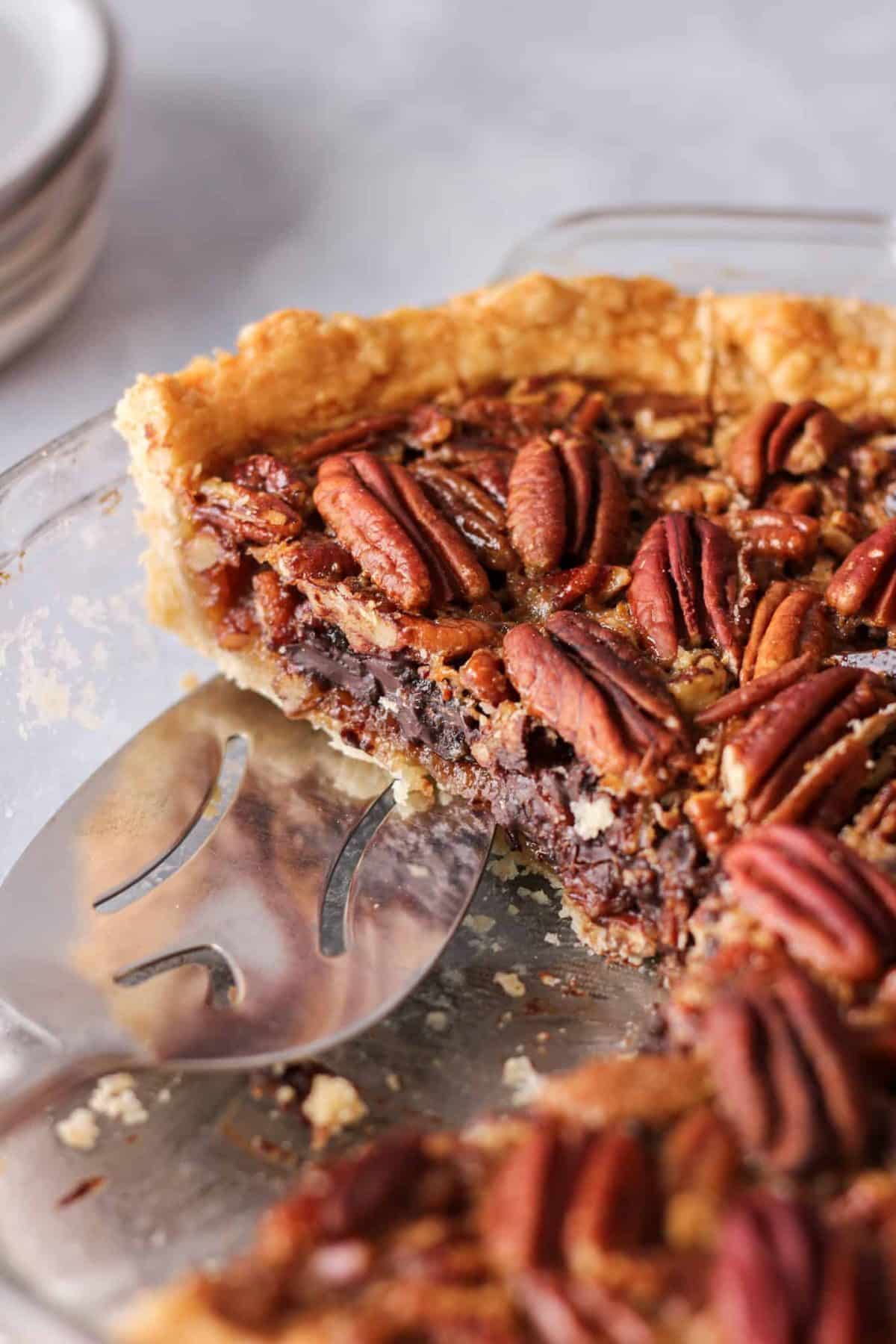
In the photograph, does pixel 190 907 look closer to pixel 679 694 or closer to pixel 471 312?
pixel 679 694

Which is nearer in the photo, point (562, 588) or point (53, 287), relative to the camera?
point (562, 588)

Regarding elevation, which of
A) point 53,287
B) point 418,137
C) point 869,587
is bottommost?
point 869,587

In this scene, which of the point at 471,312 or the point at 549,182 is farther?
the point at 549,182

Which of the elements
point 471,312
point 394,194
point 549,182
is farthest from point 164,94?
point 471,312

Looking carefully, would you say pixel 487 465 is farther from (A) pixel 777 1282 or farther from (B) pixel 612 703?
(A) pixel 777 1282

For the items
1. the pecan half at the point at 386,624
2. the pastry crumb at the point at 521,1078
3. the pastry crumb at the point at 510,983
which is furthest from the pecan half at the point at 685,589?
the pastry crumb at the point at 521,1078

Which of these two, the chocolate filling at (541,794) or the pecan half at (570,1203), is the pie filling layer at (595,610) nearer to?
the chocolate filling at (541,794)

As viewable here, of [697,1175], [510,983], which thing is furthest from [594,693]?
[697,1175]

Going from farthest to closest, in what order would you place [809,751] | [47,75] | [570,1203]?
1. [47,75]
2. [809,751]
3. [570,1203]
